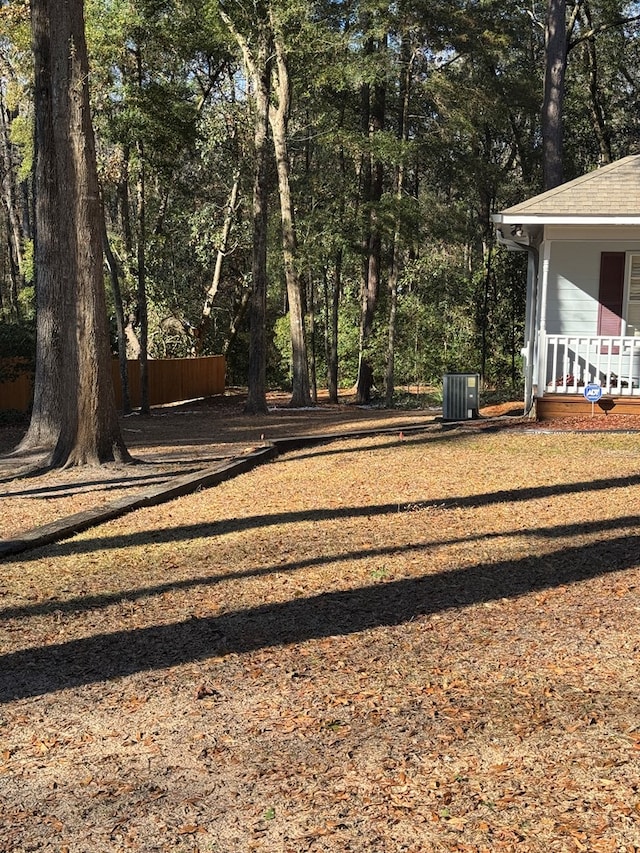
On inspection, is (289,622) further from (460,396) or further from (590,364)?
(590,364)

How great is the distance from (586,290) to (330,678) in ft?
40.4

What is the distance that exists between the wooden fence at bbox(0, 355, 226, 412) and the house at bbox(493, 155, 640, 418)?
12051 millimetres

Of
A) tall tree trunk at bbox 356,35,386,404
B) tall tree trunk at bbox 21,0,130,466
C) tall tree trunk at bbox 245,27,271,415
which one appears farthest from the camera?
tall tree trunk at bbox 356,35,386,404

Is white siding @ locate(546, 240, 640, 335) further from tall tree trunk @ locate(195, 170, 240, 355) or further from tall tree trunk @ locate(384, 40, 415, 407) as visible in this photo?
tall tree trunk @ locate(195, 170, 240, 355)

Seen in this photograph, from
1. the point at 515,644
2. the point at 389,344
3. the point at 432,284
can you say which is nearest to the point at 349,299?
the point at 432,284

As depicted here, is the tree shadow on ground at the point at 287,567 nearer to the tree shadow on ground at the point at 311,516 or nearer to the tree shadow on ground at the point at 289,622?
the tree shadow on ground at the point at 289,622

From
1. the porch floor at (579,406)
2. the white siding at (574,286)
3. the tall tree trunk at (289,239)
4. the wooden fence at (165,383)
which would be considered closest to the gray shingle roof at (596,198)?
the white siding at (574,286)

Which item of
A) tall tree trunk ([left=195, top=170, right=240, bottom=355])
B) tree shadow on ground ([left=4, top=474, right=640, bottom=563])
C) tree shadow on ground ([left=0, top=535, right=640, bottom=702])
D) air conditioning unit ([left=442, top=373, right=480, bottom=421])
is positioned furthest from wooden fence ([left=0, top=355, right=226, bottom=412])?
tree shadow on ground ([left=0, top=535, right=640, bottom=702])

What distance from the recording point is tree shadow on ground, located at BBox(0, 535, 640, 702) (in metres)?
4.59

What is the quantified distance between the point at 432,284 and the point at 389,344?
405 centimetres

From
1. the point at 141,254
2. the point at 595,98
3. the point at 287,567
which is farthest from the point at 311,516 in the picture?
the point at 595,98

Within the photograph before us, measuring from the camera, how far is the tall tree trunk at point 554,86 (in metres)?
21.6

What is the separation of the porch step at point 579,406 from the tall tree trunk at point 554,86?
9780mm

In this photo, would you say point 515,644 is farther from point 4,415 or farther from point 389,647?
point 4,415
